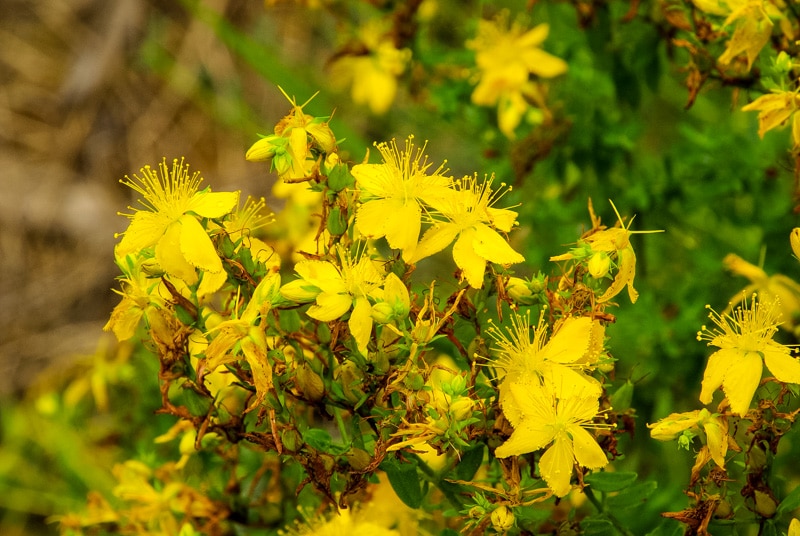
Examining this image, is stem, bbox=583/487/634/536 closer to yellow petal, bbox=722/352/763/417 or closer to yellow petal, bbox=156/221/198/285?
yellow petal, bbox=722/352/763/417

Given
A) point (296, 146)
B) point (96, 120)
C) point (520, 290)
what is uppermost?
point (296, 146)

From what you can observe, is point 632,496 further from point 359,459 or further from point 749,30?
point 749,30

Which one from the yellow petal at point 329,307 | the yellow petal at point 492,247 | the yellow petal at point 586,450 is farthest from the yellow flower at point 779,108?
the yellow petal at point 329,307

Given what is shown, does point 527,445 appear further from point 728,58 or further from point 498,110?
point 498,110

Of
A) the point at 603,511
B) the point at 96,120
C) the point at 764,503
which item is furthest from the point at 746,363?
the point at 96,120

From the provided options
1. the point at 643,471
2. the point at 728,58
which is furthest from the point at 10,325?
the point at 728,58

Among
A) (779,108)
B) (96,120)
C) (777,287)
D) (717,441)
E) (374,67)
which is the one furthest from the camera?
(96,120)
